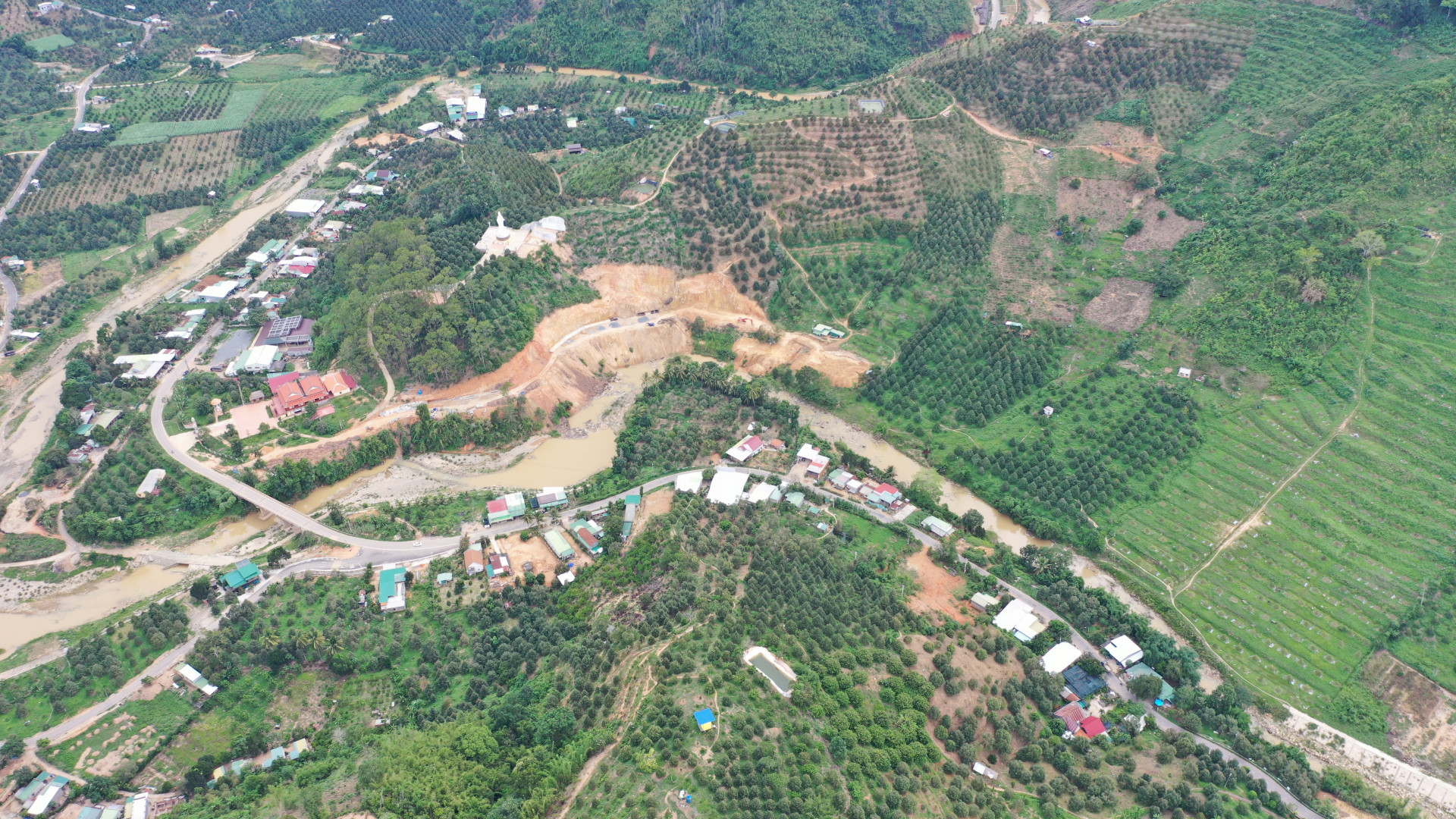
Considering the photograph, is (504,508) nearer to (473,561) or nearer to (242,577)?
(473,561)

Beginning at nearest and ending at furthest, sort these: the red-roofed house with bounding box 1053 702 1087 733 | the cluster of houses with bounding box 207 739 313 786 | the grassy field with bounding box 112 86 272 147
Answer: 1. the cluster of houses with bounding box 207 739 313 786
2. the red-roofed house with bounding box 1053 702 1087 733
3. the grassy field with bounding box 112 86 272 147

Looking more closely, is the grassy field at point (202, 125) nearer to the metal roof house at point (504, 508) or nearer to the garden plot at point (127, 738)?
A: the metal roof house at point (504, 508)

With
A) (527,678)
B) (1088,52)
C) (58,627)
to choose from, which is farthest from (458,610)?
(1088,52)

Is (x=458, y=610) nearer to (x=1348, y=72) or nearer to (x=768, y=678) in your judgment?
(x=768, y=678)

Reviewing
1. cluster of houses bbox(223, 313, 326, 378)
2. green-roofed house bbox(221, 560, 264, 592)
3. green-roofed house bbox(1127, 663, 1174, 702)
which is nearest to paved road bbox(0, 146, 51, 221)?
cluster of houses bbox(223, 313, 326, 378)

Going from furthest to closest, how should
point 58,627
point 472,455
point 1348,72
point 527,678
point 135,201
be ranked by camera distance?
point 135,201 < point 1348,72 < point 472,455 < point 58,627 < point 527,678

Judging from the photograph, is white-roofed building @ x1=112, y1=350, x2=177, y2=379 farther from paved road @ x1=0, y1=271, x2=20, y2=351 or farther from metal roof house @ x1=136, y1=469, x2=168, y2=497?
paved road @ x1=0, y1=271, x2=20, y2=351

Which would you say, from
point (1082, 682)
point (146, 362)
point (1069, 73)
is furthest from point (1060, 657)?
point (146, 362)
